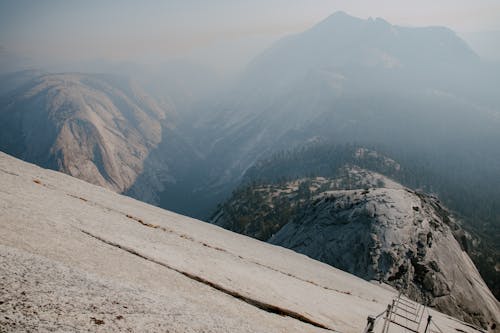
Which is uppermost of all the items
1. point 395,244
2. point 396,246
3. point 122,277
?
point 122,277

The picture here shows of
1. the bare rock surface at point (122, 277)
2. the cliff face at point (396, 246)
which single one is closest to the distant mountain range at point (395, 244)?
the cliff face at point (396, 246)

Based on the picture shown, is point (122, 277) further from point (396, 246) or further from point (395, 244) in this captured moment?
point (395, 244)

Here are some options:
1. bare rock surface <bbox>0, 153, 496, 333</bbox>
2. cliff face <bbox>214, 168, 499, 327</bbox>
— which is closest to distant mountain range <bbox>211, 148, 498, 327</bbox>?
cliff face <bbox>214, 168, 499, 327</bbox>

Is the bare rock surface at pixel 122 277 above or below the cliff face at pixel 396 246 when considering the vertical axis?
above

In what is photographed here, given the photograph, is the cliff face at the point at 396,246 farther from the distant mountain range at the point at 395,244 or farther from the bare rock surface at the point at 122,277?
the bare rock surface at the point at 122,277

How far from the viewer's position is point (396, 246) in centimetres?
4531

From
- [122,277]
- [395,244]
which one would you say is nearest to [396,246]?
[395,244]

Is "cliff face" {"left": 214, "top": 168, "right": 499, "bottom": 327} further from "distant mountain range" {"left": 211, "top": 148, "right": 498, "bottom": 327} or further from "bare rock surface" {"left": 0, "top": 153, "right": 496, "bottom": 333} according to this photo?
"bare rock surface" {"left": 0, "top": 153, "right": 496, "bottom": 333}

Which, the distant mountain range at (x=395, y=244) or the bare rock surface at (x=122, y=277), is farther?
the distant mountain range at (x=395, y=244)

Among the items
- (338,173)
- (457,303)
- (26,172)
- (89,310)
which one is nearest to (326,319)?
(89,310)

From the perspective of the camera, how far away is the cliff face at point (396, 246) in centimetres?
4091

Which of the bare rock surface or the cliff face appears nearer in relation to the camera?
the bare rock surface

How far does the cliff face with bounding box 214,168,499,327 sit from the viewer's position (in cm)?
4091

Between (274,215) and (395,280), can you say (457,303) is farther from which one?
(274,215)
